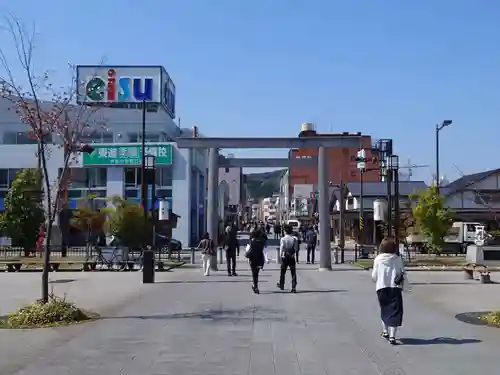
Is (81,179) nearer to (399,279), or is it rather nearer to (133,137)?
(133,137)

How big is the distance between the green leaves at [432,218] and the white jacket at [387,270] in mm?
26113

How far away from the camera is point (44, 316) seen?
12.2m

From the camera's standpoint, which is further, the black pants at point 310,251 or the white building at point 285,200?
the white building at point 285,200

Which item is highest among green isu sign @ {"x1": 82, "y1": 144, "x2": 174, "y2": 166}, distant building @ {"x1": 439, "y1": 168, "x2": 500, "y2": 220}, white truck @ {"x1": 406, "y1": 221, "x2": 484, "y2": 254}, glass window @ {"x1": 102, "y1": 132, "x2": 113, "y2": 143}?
glass window @ {"x1": 102, "y1": 132, "x2": 113, "y2": 143}

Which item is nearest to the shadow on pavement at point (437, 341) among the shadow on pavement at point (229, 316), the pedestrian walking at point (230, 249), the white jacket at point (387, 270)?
the white jacket at point (387, 270)

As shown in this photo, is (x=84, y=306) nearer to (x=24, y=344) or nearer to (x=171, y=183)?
(x=24, y=344)

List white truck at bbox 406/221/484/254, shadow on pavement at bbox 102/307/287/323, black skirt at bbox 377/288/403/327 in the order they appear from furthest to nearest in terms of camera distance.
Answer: white truck at bbox 406/221/484/254 → shadow on pavement at bbox 102/307/287/323 → black skirt at bbox 377/288/403/327

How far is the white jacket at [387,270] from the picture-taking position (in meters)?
10.3

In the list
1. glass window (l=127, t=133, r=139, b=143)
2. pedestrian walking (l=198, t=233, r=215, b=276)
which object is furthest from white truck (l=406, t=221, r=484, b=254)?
glass window (l=127, t=133, r=139, b=143)

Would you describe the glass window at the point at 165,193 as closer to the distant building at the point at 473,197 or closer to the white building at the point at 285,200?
the distant building at the point at 473,197

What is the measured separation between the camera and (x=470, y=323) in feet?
40.4

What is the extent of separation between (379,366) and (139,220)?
26.1 meters

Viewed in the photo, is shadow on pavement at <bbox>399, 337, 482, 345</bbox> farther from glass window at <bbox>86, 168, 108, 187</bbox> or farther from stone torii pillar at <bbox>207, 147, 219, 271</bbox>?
glass window at <bbox>86, 168, 108, 187</bbox>

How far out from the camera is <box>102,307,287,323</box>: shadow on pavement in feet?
42.1
